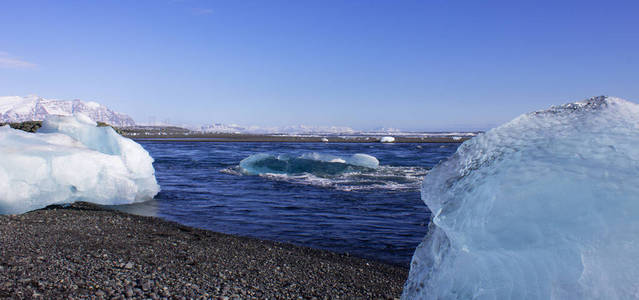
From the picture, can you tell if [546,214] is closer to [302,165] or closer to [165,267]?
[165,267]

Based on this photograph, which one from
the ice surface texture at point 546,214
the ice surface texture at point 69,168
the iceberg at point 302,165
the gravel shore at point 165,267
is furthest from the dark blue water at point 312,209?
the ice surface texture at point 546,214

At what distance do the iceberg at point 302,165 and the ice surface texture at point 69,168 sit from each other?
848 centimetres

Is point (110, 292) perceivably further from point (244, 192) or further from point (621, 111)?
point (244, 192)

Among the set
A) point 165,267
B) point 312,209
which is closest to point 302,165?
point 312,209

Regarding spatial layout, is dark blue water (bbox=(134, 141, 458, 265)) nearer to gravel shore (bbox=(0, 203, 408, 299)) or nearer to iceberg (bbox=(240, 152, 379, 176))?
gravel shore (bbox=(0, 203, 408, 299))

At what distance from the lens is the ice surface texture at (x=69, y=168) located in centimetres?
905

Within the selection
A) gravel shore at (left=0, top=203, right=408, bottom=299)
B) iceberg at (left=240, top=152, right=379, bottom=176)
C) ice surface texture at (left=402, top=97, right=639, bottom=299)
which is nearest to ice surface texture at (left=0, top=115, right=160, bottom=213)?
gravel shore at (left=0, top=203, right=408, bottom=299)

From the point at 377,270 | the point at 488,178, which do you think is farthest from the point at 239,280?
the point at 488,178

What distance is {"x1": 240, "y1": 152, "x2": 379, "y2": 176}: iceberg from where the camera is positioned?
20719 mm

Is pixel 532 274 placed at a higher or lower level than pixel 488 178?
lower

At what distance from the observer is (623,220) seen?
2.15 m

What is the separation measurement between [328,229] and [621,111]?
696 cm

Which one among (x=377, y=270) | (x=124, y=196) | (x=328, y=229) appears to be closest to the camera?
(x=377, y=270)

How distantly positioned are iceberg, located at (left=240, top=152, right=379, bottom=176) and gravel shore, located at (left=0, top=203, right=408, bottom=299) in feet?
40.9
